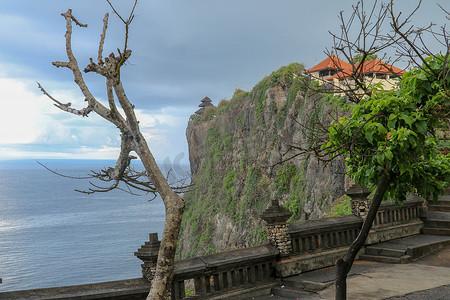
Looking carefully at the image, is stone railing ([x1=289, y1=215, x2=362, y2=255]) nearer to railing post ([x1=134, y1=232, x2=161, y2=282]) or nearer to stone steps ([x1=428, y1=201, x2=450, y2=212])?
railing post ([x1=134, y1=232, x2=161, y2=282])

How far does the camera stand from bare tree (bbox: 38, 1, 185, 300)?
5.88m

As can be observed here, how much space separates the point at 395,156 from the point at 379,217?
8107mm

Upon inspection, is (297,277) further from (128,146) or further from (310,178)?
(310,178)

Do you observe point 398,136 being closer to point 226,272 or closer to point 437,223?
point 226,272

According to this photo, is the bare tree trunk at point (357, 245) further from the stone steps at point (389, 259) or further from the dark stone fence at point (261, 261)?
the stone steps at point (389, 259)

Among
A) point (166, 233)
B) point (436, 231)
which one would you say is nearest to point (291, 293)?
point (166, 233)

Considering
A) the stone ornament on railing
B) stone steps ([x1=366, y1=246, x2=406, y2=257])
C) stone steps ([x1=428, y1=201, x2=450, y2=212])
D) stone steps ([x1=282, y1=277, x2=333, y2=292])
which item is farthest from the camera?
stone steps ([x1=428, y1=201, x2=450, y2=212])

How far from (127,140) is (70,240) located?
3366 inches

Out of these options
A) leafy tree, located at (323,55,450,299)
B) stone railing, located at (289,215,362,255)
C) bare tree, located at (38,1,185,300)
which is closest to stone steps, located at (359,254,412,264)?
stone railing, located at (289,215,362,255)

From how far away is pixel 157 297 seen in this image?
19.1 feet

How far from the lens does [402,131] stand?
200 inches

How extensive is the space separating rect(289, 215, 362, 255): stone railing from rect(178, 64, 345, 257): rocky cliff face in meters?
16.4

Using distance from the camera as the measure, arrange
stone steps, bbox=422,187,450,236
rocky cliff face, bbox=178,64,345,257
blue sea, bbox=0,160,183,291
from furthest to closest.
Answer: blue sea, bbox=0,160,183,291 → rocky cliff face, bbox=178,64,345,257 → stone steps, bbox=422,187,450,236

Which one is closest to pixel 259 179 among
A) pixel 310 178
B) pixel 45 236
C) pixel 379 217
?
pixel 310 178
